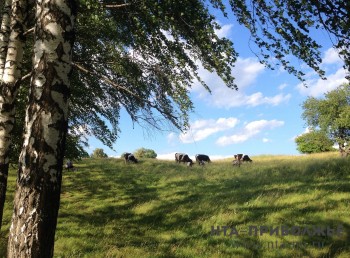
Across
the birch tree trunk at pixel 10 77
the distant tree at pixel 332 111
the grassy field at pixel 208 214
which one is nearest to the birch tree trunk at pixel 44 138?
the birch tree trunk at pixel 10 77

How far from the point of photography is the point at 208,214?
11648 mm

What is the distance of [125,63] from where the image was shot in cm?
786

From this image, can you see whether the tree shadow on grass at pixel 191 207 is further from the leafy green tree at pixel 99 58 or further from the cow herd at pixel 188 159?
the cow herd at pixel 188 159

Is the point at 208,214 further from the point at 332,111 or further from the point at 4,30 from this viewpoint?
the point at 332,111

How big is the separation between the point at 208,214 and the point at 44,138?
364 inches

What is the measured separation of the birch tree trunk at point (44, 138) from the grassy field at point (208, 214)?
5.13m

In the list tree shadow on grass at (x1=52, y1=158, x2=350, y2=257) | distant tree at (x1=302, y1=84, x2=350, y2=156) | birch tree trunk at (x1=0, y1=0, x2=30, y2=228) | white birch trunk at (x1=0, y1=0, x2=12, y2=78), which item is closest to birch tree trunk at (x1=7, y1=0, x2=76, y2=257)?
birch tree trunk at (x1=0, y1=0, x2=30, y2=228)

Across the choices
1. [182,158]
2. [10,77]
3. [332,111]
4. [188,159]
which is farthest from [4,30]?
[332,111]

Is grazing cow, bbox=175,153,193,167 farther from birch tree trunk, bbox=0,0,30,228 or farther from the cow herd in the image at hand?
birch tree trunk, bbox=0,0,30,228

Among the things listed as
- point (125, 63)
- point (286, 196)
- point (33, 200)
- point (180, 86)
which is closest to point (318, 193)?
point (286, 196)

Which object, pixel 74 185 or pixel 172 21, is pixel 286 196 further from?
pixel 74 185

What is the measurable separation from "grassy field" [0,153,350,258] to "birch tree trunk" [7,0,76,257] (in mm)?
5130

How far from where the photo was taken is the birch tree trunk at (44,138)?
320cm

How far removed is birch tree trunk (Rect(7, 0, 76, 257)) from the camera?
3.20 m
